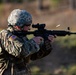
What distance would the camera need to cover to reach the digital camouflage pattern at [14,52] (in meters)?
7.47

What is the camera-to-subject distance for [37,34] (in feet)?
25.3

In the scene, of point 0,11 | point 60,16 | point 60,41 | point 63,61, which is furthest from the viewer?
point 0,11

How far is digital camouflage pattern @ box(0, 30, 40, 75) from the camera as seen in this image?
24.5 ft

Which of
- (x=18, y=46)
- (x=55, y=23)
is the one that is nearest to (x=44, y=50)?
(x=18, y=46)

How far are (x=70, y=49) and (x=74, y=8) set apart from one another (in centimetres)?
1690

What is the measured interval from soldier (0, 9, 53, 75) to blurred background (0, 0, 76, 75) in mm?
6653

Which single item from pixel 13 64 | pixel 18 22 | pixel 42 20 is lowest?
pixel 42 20

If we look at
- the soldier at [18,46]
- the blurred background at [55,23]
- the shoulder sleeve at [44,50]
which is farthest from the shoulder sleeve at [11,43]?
the blurred background at [55,23]

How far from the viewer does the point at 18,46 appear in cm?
744

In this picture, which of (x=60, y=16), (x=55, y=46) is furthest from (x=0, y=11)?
(x=55, y=46)

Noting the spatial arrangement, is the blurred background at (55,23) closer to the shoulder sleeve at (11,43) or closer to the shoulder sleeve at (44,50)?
the shoulder sleeve at (44,50)

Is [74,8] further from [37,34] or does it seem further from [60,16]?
[37,34]

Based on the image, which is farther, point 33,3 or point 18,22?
point 33,3

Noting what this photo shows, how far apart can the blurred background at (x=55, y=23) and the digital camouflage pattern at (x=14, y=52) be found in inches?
263
